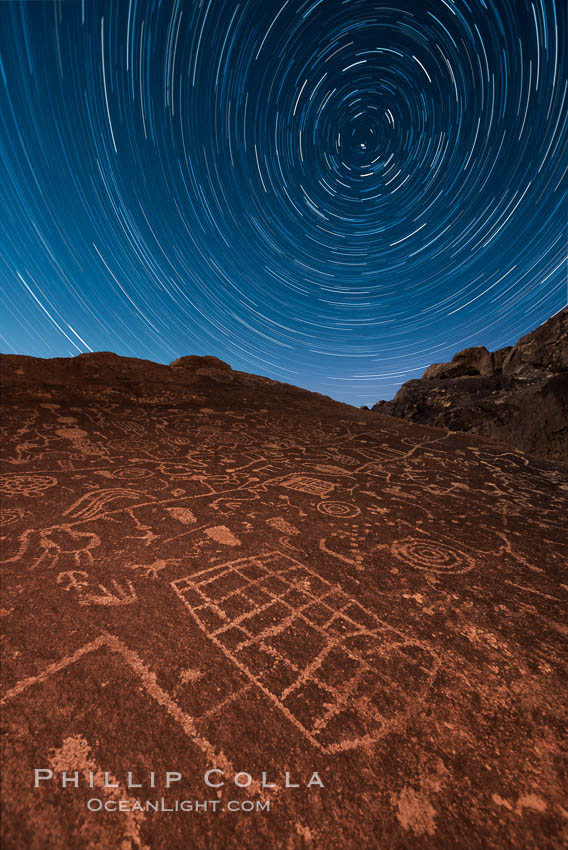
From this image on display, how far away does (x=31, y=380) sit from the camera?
19.4ft

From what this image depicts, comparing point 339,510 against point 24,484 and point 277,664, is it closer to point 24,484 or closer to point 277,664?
point 277,664

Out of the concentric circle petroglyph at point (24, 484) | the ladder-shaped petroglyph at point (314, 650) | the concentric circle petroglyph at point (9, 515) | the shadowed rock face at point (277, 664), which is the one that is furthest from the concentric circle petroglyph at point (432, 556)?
the concentric circle petroglyph at point (24, 484)

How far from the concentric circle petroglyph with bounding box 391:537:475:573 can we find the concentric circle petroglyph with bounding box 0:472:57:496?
2.85 m

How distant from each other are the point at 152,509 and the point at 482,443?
5498 mm

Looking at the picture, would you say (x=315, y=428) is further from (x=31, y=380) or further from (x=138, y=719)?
(x=31, y=380)

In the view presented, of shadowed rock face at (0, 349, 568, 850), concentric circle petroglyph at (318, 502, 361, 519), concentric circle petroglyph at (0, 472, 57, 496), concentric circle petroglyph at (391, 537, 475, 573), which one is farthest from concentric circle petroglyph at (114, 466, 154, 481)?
concentric circle petroglyph at (391, 537, 475, 573)

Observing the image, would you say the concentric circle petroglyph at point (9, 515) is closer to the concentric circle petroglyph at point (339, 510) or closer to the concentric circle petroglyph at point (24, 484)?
the concentric circle petroglyph at point (24, 484)

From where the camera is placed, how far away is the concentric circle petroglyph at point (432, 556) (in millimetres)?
2002

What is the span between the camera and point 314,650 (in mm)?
1339

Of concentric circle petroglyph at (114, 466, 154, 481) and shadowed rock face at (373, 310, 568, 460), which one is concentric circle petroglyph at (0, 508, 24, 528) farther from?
→ shadowed rock face at (373, 310, 568, 460)

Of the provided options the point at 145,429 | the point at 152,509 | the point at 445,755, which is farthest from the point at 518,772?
the point at 145,429

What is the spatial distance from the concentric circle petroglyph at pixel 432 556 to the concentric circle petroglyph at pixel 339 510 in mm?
498

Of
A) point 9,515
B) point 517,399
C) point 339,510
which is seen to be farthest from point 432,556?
point 517,399

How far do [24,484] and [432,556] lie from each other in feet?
10.9
